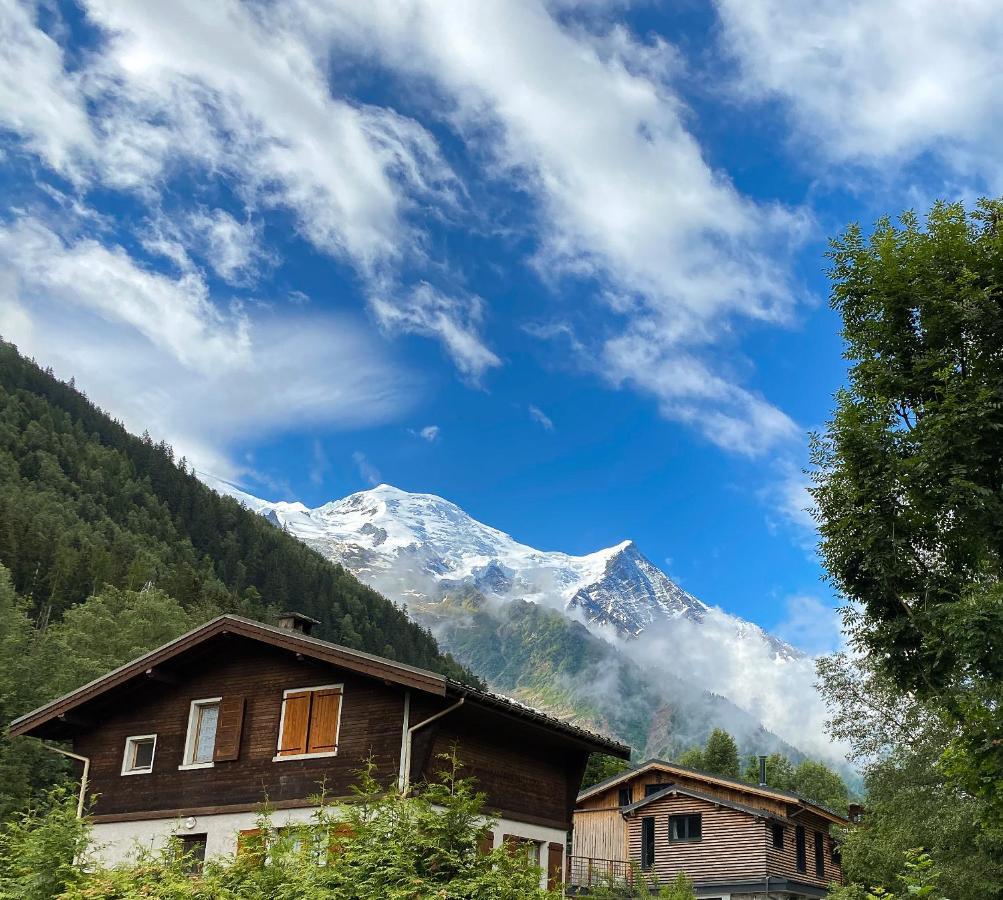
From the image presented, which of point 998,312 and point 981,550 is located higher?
point 998,312

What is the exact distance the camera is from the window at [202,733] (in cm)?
2544

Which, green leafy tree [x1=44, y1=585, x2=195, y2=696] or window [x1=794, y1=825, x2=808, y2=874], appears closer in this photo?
window [x1=794, y1=825, x2=808, y2=874]

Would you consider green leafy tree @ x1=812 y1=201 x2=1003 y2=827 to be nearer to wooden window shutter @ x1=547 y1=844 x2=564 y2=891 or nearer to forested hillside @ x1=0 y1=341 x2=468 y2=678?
wooden window shutter @ x1=547 y1=844 x2=564 y2=891

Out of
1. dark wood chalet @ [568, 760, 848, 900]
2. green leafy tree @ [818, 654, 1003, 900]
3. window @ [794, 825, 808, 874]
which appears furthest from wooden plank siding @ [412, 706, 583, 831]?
window @ [794, 825, 808, 874]

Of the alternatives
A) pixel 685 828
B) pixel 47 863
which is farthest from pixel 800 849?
pixel 47 863

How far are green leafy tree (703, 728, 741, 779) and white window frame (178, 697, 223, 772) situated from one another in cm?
6653

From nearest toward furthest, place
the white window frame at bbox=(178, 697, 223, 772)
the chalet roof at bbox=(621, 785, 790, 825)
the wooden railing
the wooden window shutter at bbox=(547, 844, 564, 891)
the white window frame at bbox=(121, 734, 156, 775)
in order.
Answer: the white window frame at bbox=(178, 697, 223, 772), the white window frame at bbox=(121, 734, 156, 775), the wooden window shutter at bbox=(547, 844, 564, 891), the wooden railing, the chalet roof at bbox=(621, 785, 790, 825)

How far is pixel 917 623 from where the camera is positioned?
20734 millimetres

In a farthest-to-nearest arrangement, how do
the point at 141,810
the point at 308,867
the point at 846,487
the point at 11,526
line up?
the point at 11,526
the point at 141,810
the point at 846,487
the point at 308,867

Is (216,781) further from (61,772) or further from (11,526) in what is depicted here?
(11,526)

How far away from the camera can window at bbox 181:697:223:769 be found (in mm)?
25438

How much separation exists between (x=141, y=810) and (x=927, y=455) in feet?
66.7

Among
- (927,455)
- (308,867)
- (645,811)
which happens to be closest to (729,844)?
(645,811)

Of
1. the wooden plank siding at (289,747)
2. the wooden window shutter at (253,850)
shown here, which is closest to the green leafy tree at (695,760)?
the wooden plank siding at (289,747)
